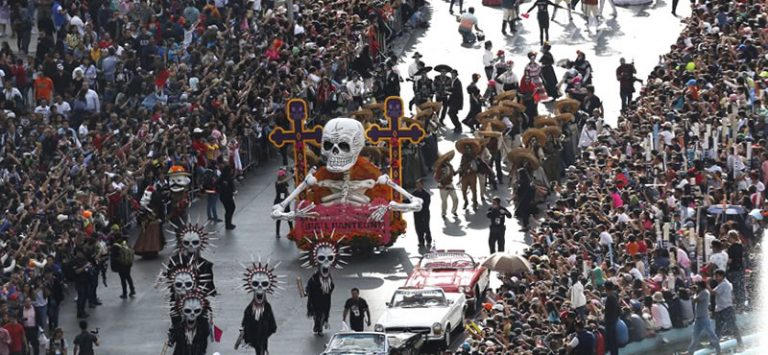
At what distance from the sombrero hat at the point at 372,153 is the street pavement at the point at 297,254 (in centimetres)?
187

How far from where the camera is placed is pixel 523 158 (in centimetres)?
6331

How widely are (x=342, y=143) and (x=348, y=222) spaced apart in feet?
5.82

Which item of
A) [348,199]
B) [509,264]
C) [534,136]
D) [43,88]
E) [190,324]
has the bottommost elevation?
[190,324]

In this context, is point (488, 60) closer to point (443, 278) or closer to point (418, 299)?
point (443, 278)

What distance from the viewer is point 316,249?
54.8 meters

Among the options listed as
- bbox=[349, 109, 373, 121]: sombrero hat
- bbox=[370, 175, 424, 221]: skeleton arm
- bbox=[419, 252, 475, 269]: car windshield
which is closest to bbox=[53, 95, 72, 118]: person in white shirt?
bbox=[349, 109, 373, 121]: sombrero hat

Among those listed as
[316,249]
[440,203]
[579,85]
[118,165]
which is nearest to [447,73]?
[579,85]

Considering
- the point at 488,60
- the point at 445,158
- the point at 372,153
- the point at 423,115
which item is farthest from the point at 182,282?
→ the point at 488,60

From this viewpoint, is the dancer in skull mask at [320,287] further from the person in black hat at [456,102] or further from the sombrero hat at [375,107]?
the person in black hat at [456,102]

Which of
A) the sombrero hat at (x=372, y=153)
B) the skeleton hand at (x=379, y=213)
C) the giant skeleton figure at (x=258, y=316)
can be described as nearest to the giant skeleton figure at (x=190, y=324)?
the giant skeleton figure at (x=258, y=316)

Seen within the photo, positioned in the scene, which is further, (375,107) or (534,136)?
(375,107)

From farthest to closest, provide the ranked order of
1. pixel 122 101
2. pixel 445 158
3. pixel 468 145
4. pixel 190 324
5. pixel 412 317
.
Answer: pixel 122 101
pixel 468 145
pixel 445 158
pixel 412 317
pixel 190 324

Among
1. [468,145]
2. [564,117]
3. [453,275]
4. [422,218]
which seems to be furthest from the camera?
[564,117]

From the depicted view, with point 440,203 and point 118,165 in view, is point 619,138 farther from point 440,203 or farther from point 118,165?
point 118,165
